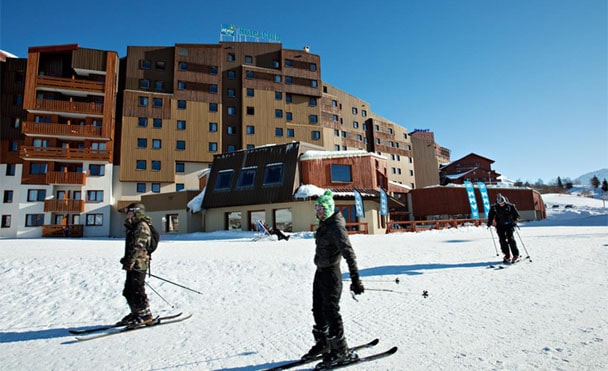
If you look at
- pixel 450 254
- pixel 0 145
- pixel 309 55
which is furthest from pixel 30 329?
pixel 309 55

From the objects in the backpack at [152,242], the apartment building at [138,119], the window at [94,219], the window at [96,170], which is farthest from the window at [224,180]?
the backpack at [152,242]

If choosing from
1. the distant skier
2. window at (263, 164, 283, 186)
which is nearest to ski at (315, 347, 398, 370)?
the distant skier

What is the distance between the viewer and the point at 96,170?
33.7 m

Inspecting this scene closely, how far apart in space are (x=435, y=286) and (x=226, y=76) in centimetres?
4085

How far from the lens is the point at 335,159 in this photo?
23.6m

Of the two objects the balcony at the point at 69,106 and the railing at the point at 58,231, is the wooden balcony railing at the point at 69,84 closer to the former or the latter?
the balcony at the point at 69,106

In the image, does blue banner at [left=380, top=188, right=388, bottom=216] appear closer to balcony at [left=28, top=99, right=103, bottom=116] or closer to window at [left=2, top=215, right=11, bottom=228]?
balcony at [left=28, top=99, right=103, bottom=116]

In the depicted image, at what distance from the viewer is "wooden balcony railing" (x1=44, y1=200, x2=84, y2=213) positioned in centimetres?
3117

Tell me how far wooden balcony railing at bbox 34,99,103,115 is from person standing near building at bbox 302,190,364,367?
37.3 meters

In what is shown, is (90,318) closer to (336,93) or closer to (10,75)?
(10,75)

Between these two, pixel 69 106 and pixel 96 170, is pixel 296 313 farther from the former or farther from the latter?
pixel 69 106

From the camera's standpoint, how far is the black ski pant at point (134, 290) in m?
5.06

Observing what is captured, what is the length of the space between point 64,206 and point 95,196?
2.63 m

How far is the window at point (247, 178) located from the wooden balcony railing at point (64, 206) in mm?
17572
